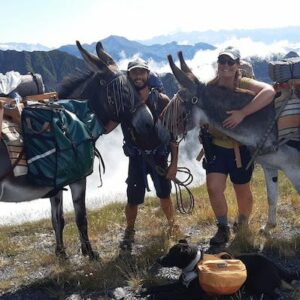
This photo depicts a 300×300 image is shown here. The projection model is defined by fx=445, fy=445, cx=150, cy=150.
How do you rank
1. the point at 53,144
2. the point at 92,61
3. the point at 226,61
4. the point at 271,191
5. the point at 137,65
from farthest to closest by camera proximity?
the point at 271,191 < the point at 137,65 < the point at 92,61 < the point at 226,61 < the point at 53,144

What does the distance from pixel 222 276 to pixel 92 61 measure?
10.9 feet

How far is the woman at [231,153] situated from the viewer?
5.97 m

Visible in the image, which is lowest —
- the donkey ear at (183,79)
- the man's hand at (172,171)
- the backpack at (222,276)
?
the backpack at (222,276)

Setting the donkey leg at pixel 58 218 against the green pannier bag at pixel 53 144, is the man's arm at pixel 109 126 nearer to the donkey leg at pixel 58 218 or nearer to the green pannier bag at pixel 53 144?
the green pannier bag at pixel 53 144

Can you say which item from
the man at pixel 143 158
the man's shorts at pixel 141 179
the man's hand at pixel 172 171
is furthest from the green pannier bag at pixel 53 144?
the man's hand at pixel 172 171

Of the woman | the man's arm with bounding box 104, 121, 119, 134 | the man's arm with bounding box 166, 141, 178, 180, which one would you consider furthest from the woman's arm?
the man's arm with bounding box 104, 121, 119, 134

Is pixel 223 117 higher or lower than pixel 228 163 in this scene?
higher

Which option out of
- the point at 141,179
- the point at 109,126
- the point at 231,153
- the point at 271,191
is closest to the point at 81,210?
the point at 141,179

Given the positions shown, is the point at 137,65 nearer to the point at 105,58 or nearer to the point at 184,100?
the point at 105,58

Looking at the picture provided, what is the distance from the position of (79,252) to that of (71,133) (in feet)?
7.43

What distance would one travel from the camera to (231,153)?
6.58m

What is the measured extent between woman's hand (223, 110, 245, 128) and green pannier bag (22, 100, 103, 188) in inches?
76.5

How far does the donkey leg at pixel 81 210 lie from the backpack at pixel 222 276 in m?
2.16

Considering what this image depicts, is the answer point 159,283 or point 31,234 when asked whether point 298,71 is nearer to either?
point 159,283
